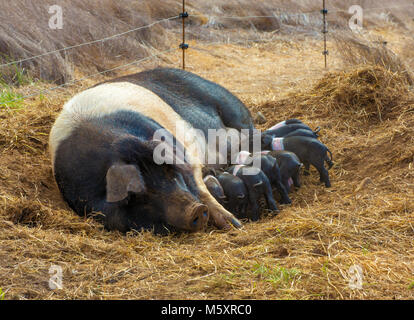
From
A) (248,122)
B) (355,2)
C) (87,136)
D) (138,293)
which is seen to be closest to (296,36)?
(355,2)

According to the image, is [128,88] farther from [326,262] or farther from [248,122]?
[326,262]

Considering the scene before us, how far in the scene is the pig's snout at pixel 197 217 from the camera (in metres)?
3.71

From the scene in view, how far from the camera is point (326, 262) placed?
3051 mm

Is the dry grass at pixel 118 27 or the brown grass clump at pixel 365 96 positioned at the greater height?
the dry grass at pixel 118 27

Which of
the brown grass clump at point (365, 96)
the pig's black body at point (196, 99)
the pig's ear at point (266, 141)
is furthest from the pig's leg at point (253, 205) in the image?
the brown grass clump at point (365, 96)

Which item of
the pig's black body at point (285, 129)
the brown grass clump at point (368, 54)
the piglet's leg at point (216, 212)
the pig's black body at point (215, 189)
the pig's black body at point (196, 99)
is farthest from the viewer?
the brown grass clump at point (368, 54)

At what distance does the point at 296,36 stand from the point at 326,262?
40.9ft

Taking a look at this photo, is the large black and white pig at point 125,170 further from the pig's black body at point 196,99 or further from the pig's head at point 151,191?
the pig's black body at point 196,99

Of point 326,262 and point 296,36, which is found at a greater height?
point 296,36

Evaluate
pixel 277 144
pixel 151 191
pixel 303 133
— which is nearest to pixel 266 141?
pixel 277 144

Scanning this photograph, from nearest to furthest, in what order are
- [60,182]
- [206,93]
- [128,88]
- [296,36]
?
[60,182] < [128,88] < [206,93] < [296,36]

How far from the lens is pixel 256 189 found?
14.8ft

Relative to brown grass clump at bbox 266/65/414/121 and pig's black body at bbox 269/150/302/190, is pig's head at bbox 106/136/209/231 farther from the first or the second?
brown grass clump at bbox 266/65/414/121

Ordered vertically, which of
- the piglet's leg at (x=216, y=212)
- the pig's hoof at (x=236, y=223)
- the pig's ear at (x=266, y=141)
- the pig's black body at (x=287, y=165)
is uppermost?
the pig's ear at (x=266, y=141)
